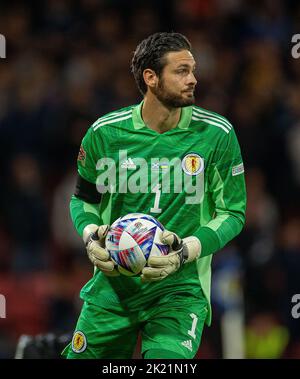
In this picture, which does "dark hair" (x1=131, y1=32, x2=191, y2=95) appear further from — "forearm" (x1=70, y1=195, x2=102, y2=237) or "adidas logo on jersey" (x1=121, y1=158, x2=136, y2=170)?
"forearm" (x1=70, y1=195, x2=102, y2=237)

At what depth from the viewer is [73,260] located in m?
12.2

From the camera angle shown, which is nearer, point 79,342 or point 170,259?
point 170,259

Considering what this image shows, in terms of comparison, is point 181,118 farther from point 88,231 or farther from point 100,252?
point 100,252

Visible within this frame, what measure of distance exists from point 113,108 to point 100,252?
6.61m

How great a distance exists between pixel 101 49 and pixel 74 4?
0.99 meters

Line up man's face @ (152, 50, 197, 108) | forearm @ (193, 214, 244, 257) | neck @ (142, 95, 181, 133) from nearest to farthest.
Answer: forearm @ (193, 214, 244, 257)
man's face @ (152, 50, 197, 108)
neck @ (142, 95, 181, 133)

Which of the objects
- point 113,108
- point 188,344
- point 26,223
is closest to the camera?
point 188,344

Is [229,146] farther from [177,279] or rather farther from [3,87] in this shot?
[3,87]

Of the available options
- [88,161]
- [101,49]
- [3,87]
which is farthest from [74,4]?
[88,161]

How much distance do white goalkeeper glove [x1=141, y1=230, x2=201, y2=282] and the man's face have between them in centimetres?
84

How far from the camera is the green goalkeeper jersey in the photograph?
21.2ft

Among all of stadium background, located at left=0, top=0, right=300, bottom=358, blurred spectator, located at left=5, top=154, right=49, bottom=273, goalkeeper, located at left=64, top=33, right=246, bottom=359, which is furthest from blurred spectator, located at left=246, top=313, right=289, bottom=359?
goalkeeper, located at left=64, top=33, right=246, bottom=359

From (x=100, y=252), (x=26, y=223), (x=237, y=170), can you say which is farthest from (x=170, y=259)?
(x=26, y=223)

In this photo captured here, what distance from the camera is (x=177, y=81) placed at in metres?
6.49
